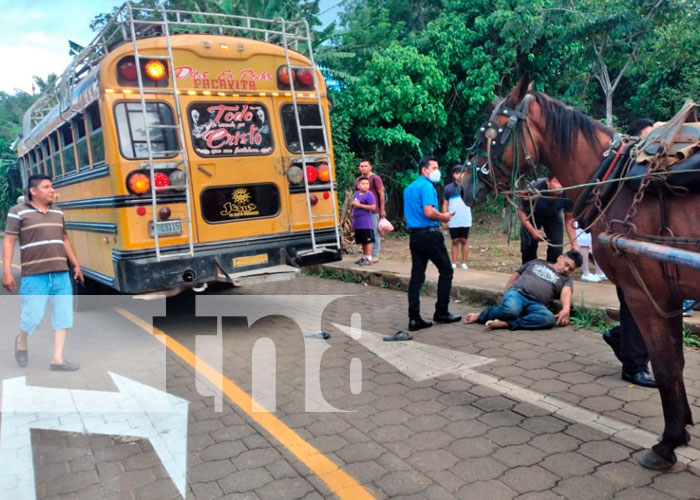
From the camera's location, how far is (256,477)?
3.24 metres

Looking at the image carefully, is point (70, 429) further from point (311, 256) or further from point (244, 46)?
point (244, 46)

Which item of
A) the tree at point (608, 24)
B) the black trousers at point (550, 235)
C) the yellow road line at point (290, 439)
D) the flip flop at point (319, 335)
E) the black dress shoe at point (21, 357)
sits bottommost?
the yellow road line at point (290, 439)

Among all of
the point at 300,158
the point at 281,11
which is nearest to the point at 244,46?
the point at 300,158

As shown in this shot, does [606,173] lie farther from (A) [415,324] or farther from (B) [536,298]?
(A) [415,324]

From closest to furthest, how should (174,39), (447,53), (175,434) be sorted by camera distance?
(175,434) < (174,39) < (447,53)

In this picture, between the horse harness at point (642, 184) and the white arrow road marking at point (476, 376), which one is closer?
the horse harness at point (642, 184)

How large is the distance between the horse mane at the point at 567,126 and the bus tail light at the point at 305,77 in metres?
3.62

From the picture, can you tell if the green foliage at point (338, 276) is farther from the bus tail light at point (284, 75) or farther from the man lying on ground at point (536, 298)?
the bus tail light at point (284, 75)

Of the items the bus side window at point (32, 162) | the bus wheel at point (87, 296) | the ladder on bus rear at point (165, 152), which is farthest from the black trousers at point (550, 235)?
the bus side window at point (32, 162)

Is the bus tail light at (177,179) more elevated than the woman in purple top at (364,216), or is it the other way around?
the bus tail light at (177,179)

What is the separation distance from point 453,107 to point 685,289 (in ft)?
44.8

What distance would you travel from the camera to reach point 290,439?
3.71 m

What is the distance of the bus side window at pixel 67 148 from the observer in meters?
7.24

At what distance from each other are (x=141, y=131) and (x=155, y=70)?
671mm
